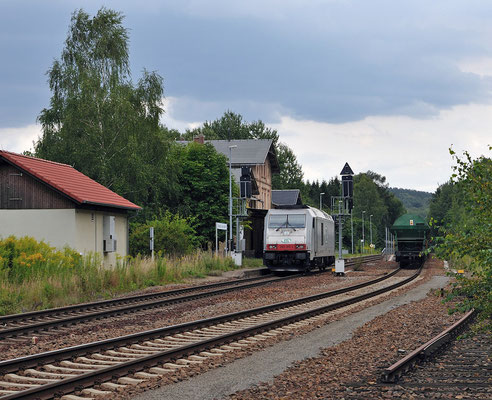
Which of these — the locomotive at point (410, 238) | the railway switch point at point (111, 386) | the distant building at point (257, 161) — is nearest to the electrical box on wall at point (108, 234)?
the railway switch point at point (111, 386)

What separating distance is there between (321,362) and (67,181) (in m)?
19.5

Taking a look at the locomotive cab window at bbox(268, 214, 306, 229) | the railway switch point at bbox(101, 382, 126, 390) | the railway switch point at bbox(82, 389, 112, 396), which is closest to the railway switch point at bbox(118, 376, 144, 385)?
the railway switch point at bbox(101, 382, 126, 390)

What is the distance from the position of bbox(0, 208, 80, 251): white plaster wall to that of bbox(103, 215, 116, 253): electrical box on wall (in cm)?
261

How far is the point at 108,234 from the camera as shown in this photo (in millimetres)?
27672

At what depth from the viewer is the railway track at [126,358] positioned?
26.1 ft

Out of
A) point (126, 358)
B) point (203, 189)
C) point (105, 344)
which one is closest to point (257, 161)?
point (203, 189)

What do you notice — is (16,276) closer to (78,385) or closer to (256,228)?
(78,385)

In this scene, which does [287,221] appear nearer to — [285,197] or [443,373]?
[443,373]

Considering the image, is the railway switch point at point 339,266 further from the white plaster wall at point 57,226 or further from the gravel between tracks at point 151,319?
the white plaster wall at point 57,226

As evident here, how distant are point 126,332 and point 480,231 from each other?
22.5ft

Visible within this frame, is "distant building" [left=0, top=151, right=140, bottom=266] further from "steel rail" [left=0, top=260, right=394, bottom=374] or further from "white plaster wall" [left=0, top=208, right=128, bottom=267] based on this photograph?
"steel rail" [left=0, top=260, right=394, bottom=374]

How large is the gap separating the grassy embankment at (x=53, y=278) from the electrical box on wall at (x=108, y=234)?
1712 mm

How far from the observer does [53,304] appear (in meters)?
18.5

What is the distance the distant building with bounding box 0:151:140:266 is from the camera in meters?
25.0
